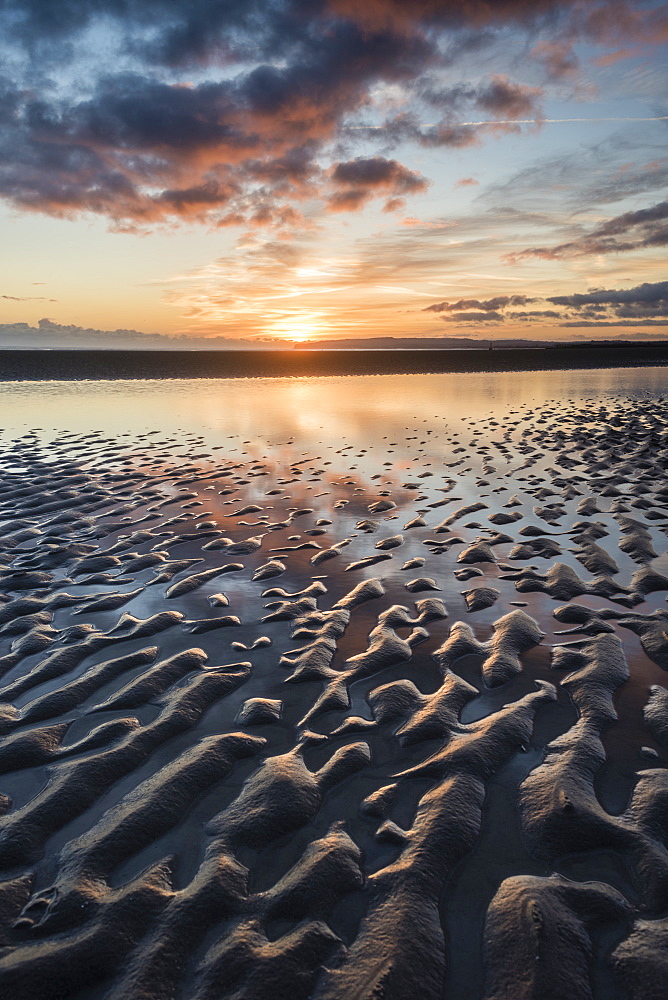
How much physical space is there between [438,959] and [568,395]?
3501cm

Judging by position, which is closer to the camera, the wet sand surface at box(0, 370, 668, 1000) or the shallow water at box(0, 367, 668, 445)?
the wet sand surface at box(0, 370, 668, 1000)

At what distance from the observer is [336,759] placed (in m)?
3.93

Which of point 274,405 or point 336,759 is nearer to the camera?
point 336,759

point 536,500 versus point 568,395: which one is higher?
point 568,395

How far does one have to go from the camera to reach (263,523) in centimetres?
998

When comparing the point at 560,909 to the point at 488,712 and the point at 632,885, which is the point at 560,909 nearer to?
the point at 632,885

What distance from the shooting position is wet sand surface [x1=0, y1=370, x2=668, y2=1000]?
255 centimetres

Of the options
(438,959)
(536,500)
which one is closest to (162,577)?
(438,959)

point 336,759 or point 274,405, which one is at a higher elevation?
point 274,405

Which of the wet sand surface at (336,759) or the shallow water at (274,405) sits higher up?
the shallow water at (274,405)

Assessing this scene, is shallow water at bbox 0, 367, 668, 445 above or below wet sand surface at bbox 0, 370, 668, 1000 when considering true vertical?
above

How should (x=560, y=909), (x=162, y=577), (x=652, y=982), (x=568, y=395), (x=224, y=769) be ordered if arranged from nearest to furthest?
(x=652, y=982) → (x=560, y=909) → (x=224, y=769) → (x=162, y=577) → (x=568, y=395)

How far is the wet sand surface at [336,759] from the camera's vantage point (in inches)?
101

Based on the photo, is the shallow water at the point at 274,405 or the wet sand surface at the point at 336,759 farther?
the shallow water at the point at 274,405
